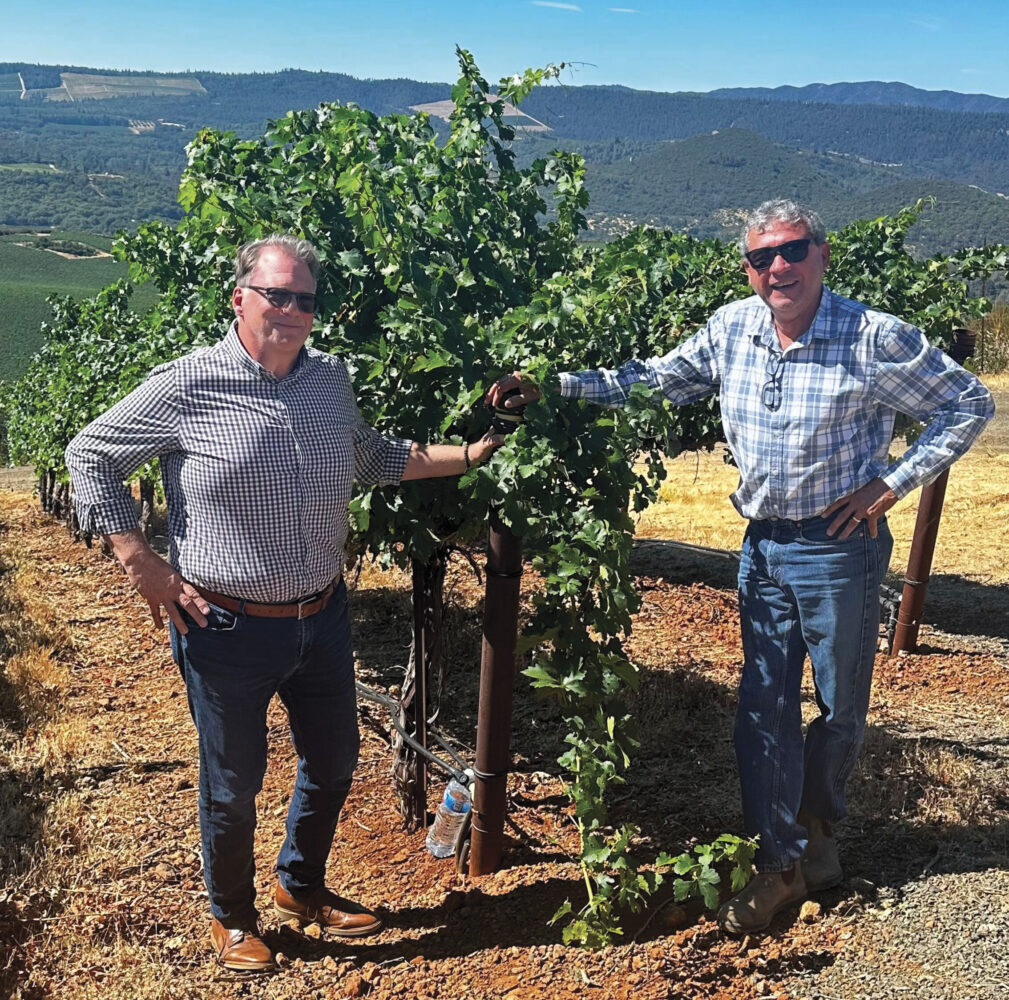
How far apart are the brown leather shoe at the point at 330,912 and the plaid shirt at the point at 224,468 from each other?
43.0 inches

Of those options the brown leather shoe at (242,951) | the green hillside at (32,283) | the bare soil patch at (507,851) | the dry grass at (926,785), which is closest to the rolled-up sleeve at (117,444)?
the brown leather shoe at (242,951)

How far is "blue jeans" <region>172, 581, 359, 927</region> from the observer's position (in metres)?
2.82

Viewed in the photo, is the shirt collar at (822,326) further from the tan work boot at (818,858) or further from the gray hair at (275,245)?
the tan work boot at (818,858)

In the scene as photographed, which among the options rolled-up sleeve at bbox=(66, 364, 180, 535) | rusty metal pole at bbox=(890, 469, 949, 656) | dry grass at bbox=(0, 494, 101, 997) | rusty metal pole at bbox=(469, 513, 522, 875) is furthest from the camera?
rusty metal pole at bbox=(890, 469, 949, 656)

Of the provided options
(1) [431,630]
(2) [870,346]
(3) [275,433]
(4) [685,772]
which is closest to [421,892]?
(1) [431,630]

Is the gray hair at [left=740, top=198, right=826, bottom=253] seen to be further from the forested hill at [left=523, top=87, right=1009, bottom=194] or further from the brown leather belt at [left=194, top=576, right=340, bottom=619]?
the forested hill at [left=523, top=87, right=1009, bottom=194]

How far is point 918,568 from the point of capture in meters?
5.98

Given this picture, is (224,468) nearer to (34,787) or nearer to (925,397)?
(925,397)

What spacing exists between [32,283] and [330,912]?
97.6 meters

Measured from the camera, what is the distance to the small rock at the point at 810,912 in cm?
316

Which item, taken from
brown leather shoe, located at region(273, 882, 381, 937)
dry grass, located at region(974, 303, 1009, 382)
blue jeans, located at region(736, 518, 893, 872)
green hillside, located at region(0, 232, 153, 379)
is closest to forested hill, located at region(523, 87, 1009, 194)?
green hillside, located at region(0, 232, 153, 379)

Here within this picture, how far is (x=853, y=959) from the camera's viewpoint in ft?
9.77

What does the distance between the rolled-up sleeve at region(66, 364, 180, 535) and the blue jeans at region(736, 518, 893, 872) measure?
5.27ft

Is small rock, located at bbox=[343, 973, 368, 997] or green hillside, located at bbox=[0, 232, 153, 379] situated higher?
small rock, located at bbox=[343, 973, 368, 997]
